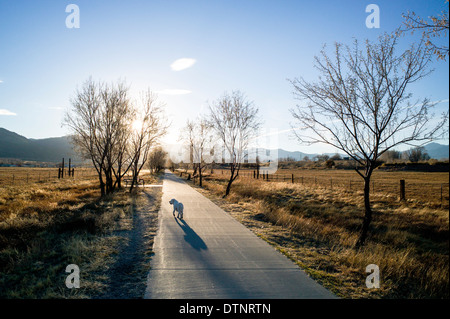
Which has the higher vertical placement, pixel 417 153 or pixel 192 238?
pixel 417 153

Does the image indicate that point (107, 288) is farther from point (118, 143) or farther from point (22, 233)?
Result: point (118, 143)

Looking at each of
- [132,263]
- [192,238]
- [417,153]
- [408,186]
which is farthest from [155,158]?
[132,263]

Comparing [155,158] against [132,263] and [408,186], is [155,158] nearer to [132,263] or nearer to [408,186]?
[408,186]

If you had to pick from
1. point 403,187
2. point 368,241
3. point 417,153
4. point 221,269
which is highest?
point 417,153

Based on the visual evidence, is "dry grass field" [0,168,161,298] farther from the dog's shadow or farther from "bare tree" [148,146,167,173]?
"bare tree" [148,146,167,173]

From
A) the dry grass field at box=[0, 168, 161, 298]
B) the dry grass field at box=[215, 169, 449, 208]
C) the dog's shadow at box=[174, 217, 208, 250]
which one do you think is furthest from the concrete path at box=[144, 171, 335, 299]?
the dry grass field at box=[215, 169, 449, 208]

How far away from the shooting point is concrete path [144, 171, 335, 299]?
154 inches

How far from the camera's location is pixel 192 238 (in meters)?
7.17

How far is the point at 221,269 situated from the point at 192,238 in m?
2.49

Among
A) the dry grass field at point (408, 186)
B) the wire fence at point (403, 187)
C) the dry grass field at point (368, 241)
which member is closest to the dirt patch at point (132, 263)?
the dry grass field at point (368, 241)

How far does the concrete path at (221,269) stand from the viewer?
3.91 meters

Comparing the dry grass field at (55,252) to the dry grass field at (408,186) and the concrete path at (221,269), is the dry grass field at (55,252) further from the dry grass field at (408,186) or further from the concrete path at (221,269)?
the dry grass field at (408,186)

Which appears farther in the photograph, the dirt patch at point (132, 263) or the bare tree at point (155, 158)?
the bare tree at point (155, 158)

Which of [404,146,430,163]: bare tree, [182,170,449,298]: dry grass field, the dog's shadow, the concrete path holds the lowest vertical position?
[182,170,449,298]: dry grass field
